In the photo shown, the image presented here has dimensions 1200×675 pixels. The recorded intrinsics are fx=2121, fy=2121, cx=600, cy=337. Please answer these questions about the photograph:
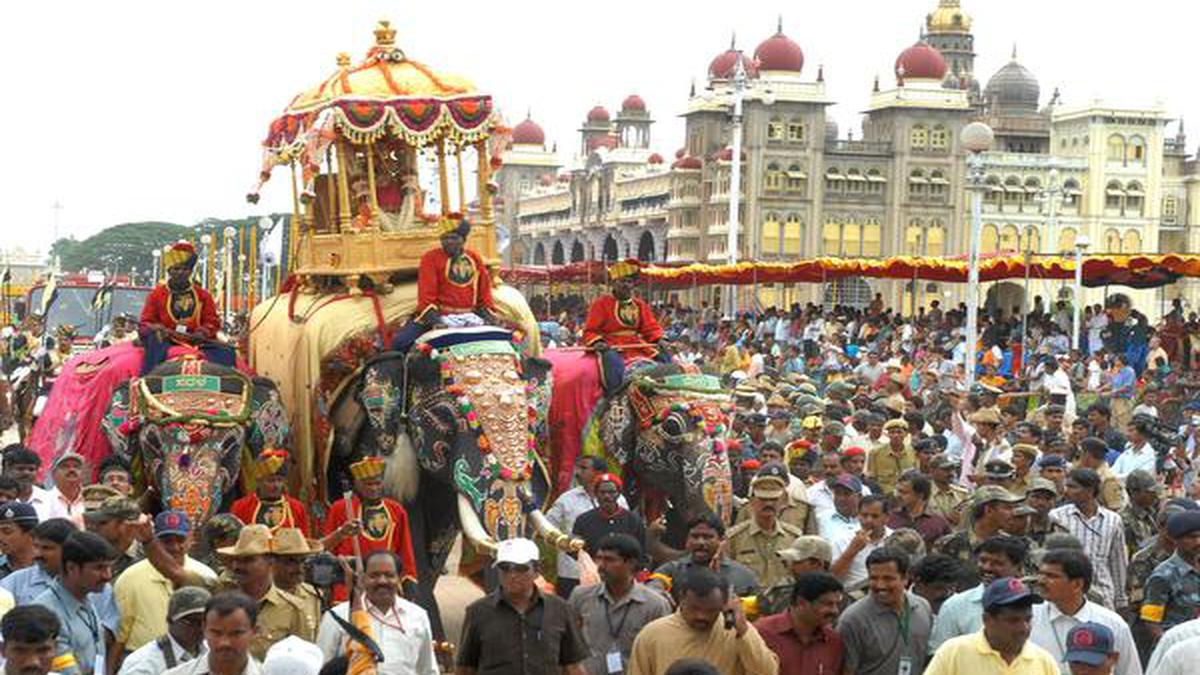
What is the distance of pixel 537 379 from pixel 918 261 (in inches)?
840

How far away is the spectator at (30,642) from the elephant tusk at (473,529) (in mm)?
4470

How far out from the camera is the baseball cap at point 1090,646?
21.9 feet

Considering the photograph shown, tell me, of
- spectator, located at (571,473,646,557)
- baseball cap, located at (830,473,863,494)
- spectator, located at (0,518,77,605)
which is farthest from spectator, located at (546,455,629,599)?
spectator, located at (0,518,77,605)

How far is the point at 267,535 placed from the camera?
808 centimetres

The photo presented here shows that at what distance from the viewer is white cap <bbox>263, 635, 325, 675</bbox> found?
616 centimetres

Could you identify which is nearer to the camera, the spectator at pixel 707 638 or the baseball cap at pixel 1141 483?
the spectator at pixel 707 638

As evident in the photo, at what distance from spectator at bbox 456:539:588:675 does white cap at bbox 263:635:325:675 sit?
160cm

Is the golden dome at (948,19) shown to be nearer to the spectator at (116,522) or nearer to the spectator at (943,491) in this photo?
the spectator at (943,491)

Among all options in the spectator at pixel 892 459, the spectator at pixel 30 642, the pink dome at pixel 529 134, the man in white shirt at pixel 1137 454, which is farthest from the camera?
the pink dome at pixel 529 134

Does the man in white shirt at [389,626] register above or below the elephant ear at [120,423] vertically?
below

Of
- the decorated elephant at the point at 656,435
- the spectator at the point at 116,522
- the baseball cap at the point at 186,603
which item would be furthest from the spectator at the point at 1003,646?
the decorated elephant at the point at 656,435

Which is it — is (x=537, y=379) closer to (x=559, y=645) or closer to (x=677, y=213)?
(x=559, y=645)

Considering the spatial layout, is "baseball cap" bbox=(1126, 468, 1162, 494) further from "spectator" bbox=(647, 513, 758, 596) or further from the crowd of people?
"spectator" bbox=(647, 513, 758, 596)

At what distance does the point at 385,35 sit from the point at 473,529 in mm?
4515
